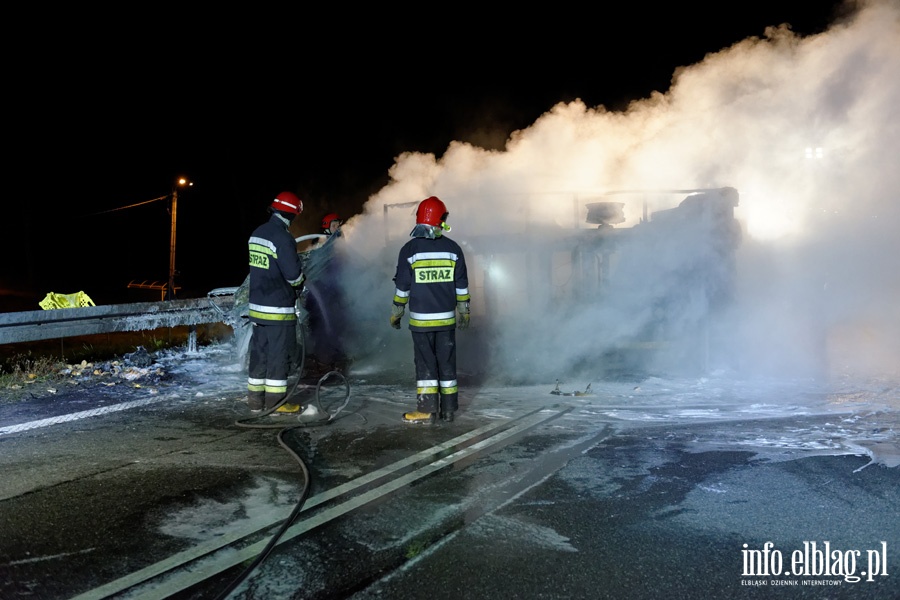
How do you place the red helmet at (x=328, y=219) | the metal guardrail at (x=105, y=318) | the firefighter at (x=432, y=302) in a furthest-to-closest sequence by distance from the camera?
the red helmet at (x=328, y=219)
the metal guardrail at (x=105, y=318)
the firefighter at (x=432, y=302)

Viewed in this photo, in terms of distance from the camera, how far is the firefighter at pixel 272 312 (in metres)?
6.05

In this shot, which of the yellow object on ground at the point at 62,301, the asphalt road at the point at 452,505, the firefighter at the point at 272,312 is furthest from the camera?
the yellow object on ground at the point at 62,301

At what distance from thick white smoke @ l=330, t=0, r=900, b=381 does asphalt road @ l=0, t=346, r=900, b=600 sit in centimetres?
332

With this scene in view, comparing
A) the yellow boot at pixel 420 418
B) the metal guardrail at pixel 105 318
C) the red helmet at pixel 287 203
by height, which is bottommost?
the yellow boot at pixel 420 418

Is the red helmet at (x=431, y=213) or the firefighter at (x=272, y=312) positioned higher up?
the red helmet at (x=431, y=213)

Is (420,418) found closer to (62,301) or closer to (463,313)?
(463,313)

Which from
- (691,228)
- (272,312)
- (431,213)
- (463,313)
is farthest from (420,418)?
(691,228)

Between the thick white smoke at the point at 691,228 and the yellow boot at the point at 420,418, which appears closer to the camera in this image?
the yellow boot at the point at 420,418

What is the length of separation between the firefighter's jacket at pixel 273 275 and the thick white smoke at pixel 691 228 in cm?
350

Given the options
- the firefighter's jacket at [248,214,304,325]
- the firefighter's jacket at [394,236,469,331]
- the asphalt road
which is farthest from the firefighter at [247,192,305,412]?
the firefighter's jacket at [394,236,469,331]

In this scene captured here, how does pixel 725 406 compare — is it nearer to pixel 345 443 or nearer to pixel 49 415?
pixel 345 443

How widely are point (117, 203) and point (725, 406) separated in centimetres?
5144

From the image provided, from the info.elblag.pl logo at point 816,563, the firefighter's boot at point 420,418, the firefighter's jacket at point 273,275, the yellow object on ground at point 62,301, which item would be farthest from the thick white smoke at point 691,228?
the info.elblag.pl logo at point 816,563

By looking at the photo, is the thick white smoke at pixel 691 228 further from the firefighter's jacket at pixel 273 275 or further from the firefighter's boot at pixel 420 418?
the firefighter's jacket at pixel 273 275
